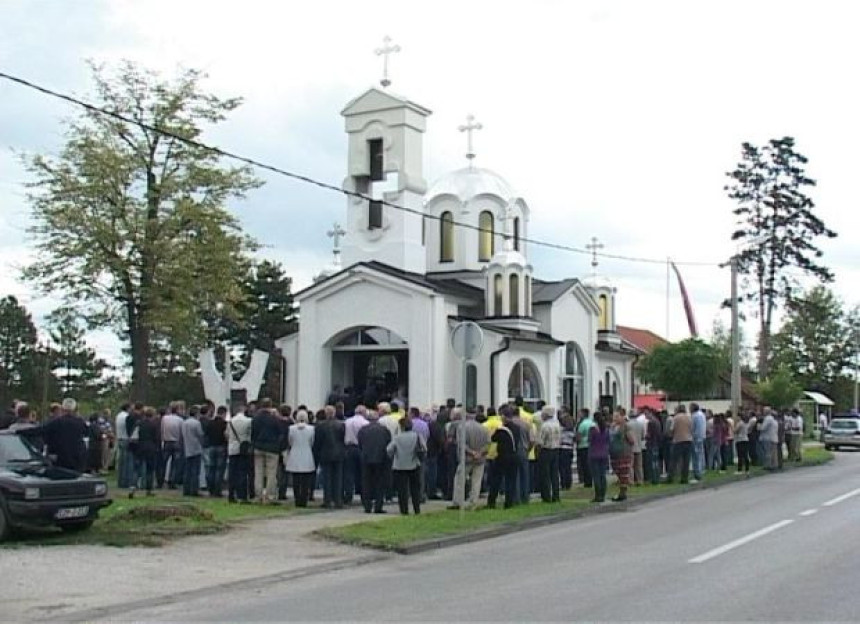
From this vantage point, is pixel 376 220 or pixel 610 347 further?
pixel 610 347

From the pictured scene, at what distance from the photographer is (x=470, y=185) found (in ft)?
139

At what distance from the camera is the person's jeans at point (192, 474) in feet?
66.4

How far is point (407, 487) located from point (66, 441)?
530 centimetres

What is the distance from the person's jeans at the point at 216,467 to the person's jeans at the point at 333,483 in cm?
233

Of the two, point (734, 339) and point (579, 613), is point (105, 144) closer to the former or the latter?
point (734, 339)

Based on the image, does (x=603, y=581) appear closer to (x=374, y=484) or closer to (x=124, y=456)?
(x=374, y=484)

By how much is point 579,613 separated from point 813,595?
2301 millimetres

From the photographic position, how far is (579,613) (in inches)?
364

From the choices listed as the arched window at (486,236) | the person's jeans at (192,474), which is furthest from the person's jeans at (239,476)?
the arched window at (486,236)

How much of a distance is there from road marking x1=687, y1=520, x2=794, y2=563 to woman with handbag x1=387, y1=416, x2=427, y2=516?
5.37 metres

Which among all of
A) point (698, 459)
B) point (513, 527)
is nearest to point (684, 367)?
point (698, 459)

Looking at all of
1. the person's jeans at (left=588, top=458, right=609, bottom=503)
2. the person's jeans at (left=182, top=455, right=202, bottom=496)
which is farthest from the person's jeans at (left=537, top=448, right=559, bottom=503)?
the person's jeans at (left=182, top=455, right=202, bottom=496)

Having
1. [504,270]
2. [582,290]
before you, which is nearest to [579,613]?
[504,270]

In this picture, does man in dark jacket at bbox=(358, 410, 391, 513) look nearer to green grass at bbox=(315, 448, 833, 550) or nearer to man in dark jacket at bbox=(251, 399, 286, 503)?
green grass at bbox=(315, 448, 833, 550)
